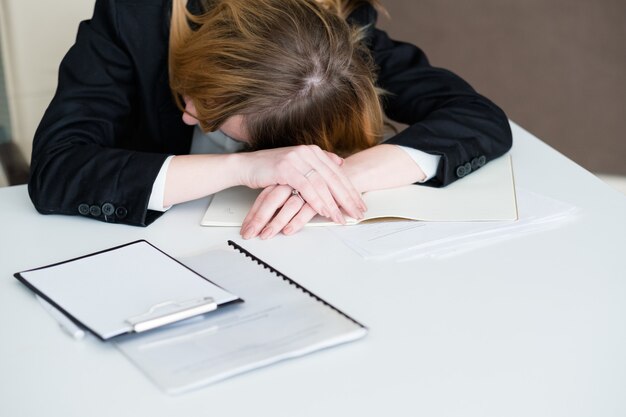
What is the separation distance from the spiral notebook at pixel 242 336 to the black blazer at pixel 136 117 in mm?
294

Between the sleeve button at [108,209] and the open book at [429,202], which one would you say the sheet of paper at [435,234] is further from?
the sleeve button at [108,209]

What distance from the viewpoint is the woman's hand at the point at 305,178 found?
1.10 m

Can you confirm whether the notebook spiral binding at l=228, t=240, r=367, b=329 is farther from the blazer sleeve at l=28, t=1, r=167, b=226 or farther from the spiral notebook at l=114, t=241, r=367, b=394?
the blazer sleeve at l=28, t=1, r=167, b=226

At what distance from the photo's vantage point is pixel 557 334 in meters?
0.85

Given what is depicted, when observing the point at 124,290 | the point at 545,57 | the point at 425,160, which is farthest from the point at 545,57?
the point at 124,290

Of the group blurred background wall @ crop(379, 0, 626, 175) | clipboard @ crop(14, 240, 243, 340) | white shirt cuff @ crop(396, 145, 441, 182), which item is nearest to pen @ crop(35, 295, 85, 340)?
clipboard @ crop(14, 240, 243, 340)

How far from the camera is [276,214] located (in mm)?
1119

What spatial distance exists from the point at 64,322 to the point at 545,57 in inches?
85.4

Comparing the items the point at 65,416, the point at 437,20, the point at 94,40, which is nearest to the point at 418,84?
the point at 94,40

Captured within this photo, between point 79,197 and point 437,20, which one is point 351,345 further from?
point 437,20

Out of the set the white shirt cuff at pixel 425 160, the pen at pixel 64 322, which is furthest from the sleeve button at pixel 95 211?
the white shirt cuff at pixel 425 160

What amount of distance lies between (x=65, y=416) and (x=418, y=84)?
936 millimetres

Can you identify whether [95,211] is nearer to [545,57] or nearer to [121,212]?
[121,212]

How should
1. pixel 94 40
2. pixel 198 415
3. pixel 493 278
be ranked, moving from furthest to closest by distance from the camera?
pixel 94 40
pixel 493 278
pixel 198 415
